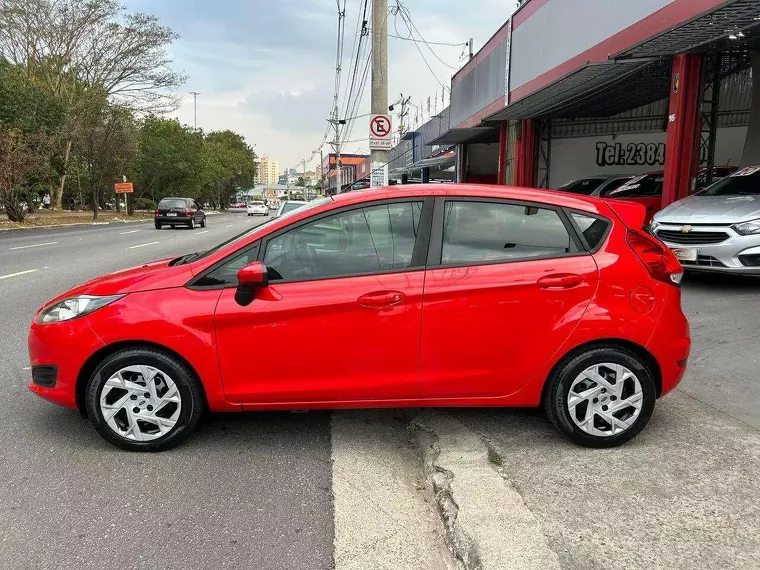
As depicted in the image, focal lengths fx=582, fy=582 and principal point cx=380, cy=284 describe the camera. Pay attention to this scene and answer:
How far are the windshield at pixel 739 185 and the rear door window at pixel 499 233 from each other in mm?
6251

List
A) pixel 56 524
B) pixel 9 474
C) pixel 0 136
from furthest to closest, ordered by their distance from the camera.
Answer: pixel 0 136 < pixel 9 474 < pixel 56 524

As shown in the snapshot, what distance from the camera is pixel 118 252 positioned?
582 inches

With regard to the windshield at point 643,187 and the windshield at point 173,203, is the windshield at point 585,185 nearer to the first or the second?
the windshield at point 643,187

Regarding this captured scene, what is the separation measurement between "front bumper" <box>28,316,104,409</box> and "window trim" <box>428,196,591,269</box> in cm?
201

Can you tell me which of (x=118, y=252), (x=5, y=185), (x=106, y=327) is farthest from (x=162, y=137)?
(x=106, y=327)

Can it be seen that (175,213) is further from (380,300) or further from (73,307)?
(380,300)

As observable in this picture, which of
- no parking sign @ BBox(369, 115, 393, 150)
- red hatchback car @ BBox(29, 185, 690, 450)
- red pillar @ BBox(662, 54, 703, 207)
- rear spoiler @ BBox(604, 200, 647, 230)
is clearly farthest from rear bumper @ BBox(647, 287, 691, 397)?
no parking sign @ BBox(369, 115, 393, 150)

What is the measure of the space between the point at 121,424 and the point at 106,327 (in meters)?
0.60

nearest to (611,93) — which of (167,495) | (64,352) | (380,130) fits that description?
(380,130)

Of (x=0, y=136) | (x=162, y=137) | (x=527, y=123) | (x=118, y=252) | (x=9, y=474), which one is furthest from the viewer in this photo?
(x=162, y=137)

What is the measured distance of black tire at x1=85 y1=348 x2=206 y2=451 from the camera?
132 inches

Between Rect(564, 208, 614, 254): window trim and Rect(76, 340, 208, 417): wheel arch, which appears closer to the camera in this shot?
Rect(76, 340, 208, 417): wheel arch

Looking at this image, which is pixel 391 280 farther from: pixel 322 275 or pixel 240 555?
pixel 240 555

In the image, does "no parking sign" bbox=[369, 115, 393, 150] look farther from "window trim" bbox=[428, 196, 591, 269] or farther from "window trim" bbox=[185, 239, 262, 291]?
"window trim" bbox=[185, 239, 262, 291]
